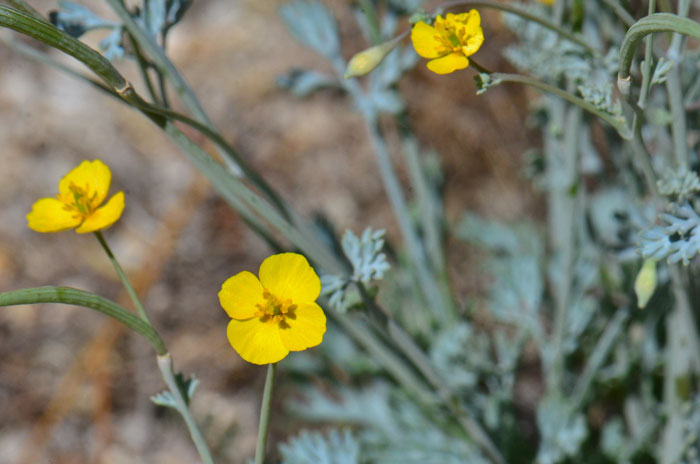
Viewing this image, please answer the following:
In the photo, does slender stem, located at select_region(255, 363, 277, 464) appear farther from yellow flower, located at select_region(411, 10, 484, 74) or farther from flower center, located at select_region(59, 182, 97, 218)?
yellow flower, located at select_region(411, 10, 484, 74)

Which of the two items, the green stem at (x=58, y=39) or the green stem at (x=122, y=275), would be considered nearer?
the green stem at (x=58, y=39)

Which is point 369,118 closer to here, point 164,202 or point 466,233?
point 466,233

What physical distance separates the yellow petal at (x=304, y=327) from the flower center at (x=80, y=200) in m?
0.40

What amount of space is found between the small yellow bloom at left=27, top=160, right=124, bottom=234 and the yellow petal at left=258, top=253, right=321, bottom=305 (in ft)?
0.92

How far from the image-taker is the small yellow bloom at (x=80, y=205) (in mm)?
1112

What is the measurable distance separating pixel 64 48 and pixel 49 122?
2.59m

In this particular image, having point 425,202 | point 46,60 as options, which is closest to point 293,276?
point 46,60

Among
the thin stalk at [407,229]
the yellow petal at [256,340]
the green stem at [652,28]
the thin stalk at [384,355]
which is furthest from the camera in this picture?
the thin stalk at [407,229]

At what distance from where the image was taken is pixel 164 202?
3184mm

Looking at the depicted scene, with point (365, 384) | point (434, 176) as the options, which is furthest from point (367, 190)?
point (365, 384)

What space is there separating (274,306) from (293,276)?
5cm

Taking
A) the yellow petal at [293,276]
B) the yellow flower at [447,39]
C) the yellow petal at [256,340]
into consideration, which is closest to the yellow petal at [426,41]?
the yellow flower at [447,39]

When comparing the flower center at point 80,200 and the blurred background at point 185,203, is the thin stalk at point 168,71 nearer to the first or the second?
the flower center at point 80,200

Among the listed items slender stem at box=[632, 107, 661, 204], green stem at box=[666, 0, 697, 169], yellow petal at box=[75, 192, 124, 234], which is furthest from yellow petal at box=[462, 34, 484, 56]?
yellow petal at box=[75, 192, 124, 234]
